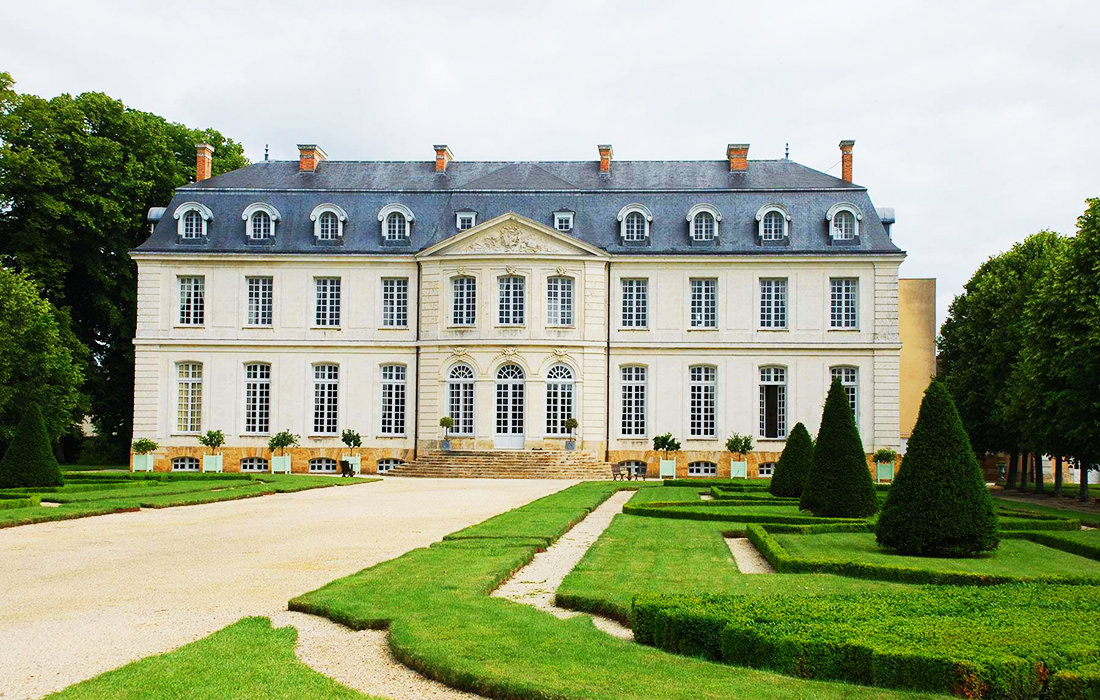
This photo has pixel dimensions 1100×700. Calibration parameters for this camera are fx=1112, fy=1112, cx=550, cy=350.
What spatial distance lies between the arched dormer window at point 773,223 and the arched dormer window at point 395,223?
40.1ft

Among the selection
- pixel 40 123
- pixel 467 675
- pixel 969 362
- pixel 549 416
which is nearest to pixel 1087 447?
pixel 969 362

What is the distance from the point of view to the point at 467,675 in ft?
23.5

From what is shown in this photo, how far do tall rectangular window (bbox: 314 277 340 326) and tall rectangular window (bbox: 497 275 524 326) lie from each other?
6.03 m

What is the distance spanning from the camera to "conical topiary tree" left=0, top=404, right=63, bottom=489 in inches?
983

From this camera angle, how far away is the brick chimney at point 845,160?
40750mm

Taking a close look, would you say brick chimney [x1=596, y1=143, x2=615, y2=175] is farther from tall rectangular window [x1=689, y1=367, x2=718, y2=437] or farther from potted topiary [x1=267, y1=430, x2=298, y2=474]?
potted topiary [x1=267, y1=430, x2=298, y2=474]

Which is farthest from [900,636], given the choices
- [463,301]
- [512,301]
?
[463,301]

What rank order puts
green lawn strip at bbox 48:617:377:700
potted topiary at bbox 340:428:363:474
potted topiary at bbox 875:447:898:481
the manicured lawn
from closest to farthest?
green lawn strip at bbox 48:617:377:700
the manicured lawn
potted topiary at bbox 875:447:898:481
potted topiary at bbox 340:428:363:474

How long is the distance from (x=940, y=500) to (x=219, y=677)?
9471 millimetres

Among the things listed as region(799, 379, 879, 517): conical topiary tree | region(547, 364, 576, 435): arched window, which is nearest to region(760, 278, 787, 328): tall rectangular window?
region(547, 364, 576, 435): arched window

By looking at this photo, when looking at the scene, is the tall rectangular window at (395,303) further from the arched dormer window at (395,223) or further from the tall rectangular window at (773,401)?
the tall rectangular window at (773,401)

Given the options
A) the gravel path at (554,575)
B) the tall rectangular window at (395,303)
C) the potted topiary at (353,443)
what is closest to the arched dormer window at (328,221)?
the tall rectangular window at (395,303)

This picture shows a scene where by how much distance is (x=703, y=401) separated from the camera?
127ft

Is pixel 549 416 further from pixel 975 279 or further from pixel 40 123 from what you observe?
pixel 40 123
